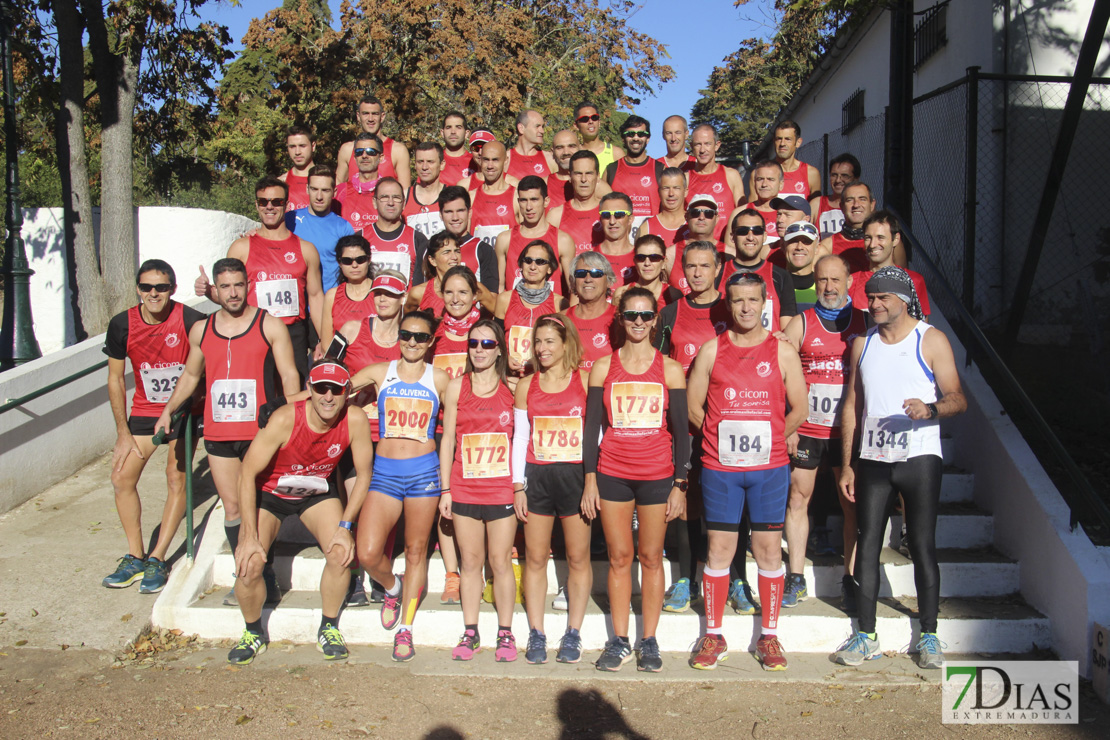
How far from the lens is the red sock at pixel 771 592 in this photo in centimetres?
513

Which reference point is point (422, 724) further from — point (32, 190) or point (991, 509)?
point (32, 190)

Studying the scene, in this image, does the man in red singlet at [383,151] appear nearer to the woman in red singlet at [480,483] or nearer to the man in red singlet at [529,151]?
the man in red singlet at [529,151]

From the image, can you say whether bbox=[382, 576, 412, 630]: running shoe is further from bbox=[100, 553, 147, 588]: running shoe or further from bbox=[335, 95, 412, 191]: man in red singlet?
bbox=[335, 95, 412, 191]: man in red singlet

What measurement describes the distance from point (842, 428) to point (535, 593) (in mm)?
2110

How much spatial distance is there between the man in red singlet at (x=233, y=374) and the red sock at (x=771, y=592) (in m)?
3.18

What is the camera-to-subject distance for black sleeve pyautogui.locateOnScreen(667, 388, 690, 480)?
513 cm

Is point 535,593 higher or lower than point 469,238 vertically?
lower

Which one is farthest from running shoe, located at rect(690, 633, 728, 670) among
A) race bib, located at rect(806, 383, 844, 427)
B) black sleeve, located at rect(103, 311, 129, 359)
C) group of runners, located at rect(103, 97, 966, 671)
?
black sleeve, located at rect(103, 311, 129, 359)

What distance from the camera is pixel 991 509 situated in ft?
20.6

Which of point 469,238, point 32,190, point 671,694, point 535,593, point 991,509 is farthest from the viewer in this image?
point 32,190

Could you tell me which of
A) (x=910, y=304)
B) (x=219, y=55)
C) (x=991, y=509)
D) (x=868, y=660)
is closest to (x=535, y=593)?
(x=868, y=660)

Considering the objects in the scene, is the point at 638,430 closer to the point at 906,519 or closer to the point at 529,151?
the point at 906,519

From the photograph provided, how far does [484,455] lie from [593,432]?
675 millimetres

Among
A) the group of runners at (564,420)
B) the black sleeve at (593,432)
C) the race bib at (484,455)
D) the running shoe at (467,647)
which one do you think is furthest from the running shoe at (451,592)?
the black sleeve at (593,432)
